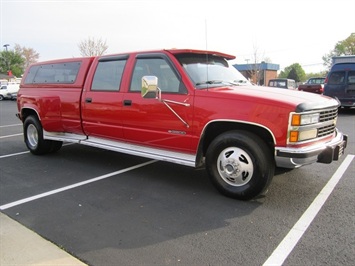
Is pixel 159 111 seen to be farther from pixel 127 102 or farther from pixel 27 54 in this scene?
pixel 27 54

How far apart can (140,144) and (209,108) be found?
145cm

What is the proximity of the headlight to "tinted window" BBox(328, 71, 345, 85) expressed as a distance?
37.4 ft

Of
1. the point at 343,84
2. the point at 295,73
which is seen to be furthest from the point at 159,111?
the point at 295,73

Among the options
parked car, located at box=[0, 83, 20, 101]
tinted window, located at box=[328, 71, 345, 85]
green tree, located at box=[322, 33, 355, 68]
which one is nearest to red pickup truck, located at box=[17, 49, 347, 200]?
tinted window, located at box=[328, 71, 345, 85]

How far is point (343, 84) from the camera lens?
550 inches

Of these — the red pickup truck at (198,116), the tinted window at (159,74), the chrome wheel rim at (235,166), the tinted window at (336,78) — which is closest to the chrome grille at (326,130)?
the red pickup truck at (198,116)

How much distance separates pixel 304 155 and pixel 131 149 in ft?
8.74

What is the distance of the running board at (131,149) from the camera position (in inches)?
186

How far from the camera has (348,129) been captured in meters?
9.71

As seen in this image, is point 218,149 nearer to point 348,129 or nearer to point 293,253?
point 293,253

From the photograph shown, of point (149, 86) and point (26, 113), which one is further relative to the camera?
point (26, 113)

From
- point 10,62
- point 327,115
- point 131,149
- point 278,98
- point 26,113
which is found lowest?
point 131,149

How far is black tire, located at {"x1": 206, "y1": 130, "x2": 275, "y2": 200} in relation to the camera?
4.12 m

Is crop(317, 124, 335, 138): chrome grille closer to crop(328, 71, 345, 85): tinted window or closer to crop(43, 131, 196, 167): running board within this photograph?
crop(43, 131, 196, 167): running board
